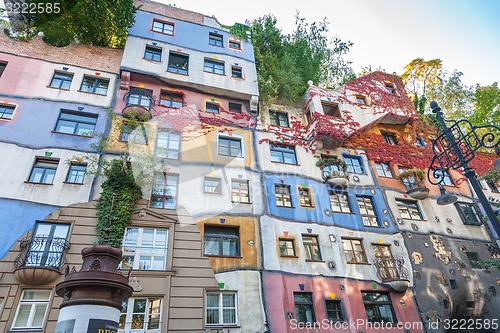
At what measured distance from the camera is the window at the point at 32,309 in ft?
33.6

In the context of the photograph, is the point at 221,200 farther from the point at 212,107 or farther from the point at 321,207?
the point at 212,107

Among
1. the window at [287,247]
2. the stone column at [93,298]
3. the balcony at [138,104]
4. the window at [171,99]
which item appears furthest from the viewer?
the window at [171,99]

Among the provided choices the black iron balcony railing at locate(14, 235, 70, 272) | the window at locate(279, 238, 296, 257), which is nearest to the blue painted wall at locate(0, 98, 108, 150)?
the black iron balcony railing at locate(14, 235, 70, 272)

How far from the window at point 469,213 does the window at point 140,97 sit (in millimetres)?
19237

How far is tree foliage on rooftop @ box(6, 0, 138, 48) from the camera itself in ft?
57.4

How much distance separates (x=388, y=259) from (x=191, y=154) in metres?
10.9

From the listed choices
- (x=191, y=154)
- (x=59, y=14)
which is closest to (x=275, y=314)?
(x=191, y=154)

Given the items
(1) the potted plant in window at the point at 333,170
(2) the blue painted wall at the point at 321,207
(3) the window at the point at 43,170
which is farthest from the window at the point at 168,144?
(1) the potted plant in window at the point at 333,170

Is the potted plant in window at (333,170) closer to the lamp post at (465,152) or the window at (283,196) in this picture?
Answer: the window at (283,196)

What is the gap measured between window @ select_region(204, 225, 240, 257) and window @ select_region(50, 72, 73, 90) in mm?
10180

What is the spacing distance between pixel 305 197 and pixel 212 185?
4.95m

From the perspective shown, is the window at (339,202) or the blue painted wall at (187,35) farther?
the blue painted wall at (187,35)

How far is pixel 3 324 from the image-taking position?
988 centimetres

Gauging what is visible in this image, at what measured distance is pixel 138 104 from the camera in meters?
16.6
